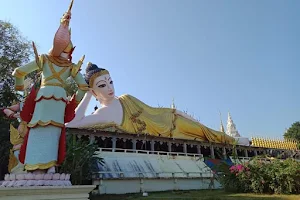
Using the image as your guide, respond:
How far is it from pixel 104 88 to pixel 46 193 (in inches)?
538

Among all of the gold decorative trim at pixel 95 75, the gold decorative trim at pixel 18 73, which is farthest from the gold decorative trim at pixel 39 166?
the gold decorative trim at pixel 95 75

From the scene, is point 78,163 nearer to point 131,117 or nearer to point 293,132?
point 131,117

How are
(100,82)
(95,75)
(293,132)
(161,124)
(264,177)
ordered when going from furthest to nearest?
(293,132) → (161,124) → (100,82) → (95,75) → (264,177)

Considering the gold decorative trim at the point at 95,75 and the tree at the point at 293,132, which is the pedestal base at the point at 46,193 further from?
the tree at the point at 293,132

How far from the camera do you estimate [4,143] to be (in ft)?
47.5

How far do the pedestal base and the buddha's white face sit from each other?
13.2m

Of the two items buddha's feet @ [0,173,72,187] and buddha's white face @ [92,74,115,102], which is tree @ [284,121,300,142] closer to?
buddha's white face @ [92,74,115,102]

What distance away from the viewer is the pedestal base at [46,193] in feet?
14.0

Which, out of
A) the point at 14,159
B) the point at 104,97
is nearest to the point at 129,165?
the point at 104,97

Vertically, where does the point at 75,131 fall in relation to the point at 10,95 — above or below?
below

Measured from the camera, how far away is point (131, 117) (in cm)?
1917

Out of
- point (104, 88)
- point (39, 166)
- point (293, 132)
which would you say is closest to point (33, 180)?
point (39, 166)

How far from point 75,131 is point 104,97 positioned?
312cm

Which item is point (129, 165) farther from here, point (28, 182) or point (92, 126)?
point (28, 182)
